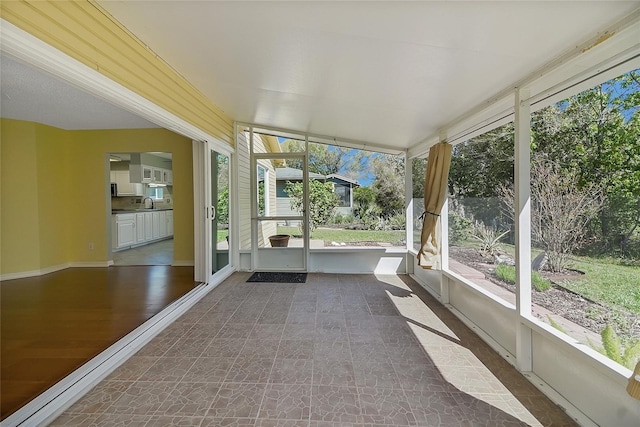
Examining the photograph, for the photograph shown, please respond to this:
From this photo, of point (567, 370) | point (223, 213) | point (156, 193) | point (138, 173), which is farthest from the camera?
point (156, 193)

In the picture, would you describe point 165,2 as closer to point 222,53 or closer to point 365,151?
point 222,53

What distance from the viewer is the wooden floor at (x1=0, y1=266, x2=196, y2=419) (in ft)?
5.90

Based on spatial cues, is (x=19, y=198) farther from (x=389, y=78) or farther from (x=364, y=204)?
(x=389, y=78)

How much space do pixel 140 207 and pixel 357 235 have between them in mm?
6532

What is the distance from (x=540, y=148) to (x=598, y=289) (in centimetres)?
101

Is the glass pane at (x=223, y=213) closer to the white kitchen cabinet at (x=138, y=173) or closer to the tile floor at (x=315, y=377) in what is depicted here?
the tile floor at (x=315, y=377)

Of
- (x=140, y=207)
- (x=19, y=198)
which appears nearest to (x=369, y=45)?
(x=19, y=198)

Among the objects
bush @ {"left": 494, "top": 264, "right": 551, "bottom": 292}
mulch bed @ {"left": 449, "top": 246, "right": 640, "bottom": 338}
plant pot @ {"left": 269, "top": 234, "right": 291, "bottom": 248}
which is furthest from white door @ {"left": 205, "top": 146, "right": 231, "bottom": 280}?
mulch bed @ {"left": 449, "top": 246, "right": 640, "bottom": 338}

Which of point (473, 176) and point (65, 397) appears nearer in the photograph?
point (65, 397)

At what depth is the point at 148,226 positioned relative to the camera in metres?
7.02

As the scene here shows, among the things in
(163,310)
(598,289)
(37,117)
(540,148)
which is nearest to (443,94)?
(540,148)

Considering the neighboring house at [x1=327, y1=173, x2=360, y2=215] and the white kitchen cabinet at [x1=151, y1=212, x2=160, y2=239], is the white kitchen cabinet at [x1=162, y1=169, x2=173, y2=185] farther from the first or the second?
the neighboring house at [x1=327, y1=173, x2=360, y2=215]

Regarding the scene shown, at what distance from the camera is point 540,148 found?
6.38 ft

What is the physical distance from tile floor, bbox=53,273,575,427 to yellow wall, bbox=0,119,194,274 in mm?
2960
